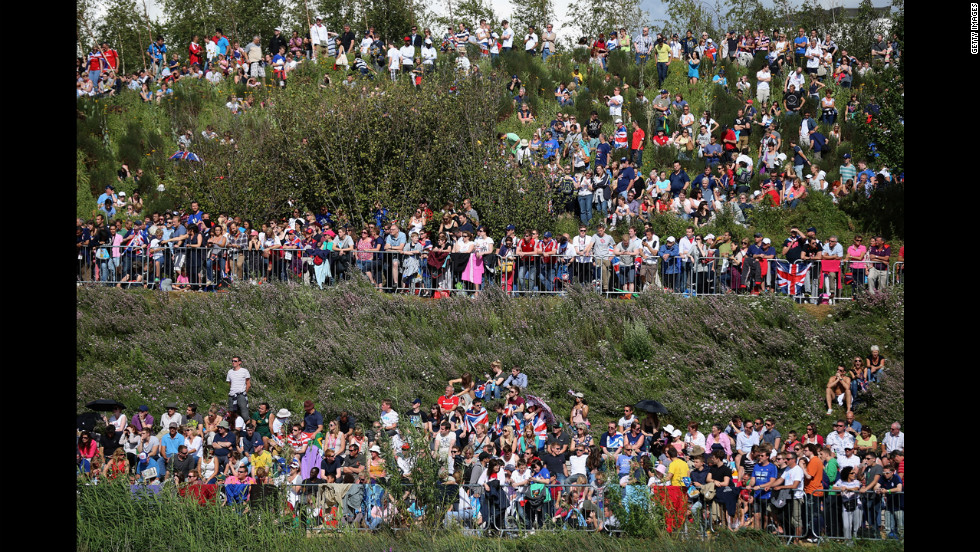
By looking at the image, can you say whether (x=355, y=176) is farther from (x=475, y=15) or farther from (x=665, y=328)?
(x=475, y=15)

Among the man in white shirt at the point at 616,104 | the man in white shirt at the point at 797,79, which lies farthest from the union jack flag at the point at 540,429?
the man in white shirt at the point at 797,79

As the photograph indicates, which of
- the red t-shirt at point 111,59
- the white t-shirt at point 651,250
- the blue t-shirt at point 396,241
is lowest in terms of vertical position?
the white t-shirt at point 651,250

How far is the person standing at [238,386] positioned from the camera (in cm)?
1967

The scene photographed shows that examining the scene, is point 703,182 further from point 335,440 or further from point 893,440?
point 335,440

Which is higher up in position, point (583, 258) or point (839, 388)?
point (583, 258)

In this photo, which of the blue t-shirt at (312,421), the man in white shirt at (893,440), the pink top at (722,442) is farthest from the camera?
the blue t-shirt at (312,421)

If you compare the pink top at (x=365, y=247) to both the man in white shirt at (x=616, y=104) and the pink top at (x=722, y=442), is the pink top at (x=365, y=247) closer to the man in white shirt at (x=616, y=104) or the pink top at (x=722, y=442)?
the pink top at (x=722, y=442)

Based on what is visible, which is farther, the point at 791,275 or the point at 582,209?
the point at 582,209

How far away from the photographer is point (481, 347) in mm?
20719

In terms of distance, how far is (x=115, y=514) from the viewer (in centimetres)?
1541

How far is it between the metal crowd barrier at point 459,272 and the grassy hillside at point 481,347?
0.36 meters

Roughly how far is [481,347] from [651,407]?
4.43m

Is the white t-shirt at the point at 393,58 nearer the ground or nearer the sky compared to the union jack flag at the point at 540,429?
nearer the sky

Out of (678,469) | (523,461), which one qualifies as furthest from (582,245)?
(523,461)
